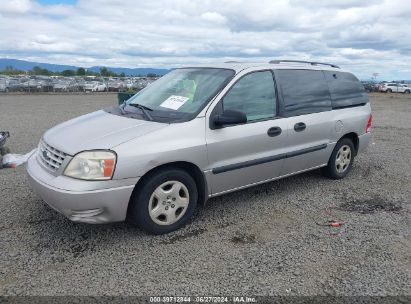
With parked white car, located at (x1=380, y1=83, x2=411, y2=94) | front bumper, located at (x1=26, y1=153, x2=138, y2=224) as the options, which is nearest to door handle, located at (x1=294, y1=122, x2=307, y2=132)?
front bumper, located at (x1=26, y1=153, x2=138, y2=224)

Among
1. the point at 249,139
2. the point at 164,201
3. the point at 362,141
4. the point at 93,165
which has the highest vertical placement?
the point at 249,139

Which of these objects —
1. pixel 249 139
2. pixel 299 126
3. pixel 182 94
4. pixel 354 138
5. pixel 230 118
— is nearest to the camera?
pixel 230 118

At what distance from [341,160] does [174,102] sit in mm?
2977

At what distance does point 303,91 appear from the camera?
513 cm

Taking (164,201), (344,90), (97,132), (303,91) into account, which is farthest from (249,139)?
(344,90)

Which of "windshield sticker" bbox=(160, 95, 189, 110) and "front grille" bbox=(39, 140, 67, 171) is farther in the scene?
"windshield sticker" bbox=(160, 95, 189, 110)

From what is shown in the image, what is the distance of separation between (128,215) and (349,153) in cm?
377

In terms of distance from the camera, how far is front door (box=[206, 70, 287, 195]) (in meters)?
4.14

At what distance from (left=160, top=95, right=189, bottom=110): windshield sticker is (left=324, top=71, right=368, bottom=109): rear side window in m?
2.42

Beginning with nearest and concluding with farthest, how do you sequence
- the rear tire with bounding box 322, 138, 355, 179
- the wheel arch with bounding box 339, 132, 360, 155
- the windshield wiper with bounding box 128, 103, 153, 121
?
1. the windshield wiper with bounding box 128, 103, 153, 121
2. the rear tire with bounding box 322, 138, 355, 179
3. the wheel arch with bounding box 339, 132, 360, 155

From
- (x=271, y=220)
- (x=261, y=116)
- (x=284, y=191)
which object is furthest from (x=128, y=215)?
(x=284, y=191)

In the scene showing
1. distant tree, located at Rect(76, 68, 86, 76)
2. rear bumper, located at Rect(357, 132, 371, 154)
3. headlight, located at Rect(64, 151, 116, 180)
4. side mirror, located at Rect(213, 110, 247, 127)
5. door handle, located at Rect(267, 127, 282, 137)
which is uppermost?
distant tree, located at Rect(76, 68, 86, 76)

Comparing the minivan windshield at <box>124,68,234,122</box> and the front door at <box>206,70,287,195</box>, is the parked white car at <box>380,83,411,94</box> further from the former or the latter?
the minivan windshield at <box>124,68,234,122</box>

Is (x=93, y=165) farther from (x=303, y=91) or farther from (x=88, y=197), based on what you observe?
(x=303, y=91)
